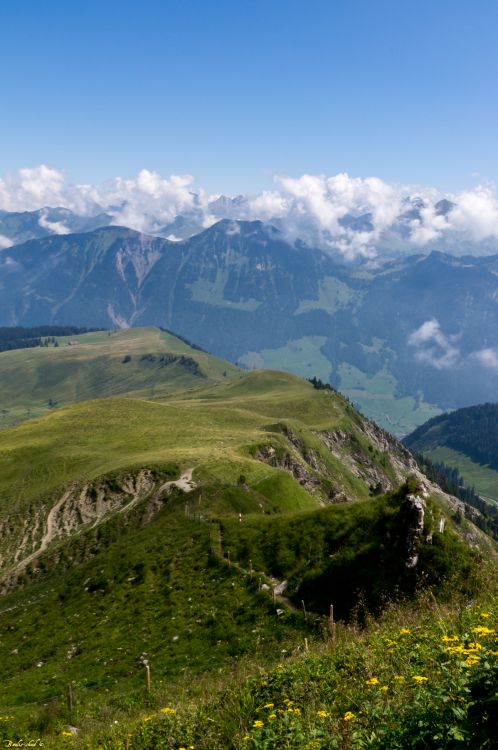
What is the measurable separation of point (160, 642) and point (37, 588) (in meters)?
33.8

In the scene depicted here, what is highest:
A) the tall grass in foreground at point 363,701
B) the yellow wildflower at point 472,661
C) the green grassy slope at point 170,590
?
the yellow wildflower at point 472,661

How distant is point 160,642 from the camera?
33594mm

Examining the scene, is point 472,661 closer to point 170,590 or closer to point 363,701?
point 363,701

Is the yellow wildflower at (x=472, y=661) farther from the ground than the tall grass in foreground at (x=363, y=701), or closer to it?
farther from the ground

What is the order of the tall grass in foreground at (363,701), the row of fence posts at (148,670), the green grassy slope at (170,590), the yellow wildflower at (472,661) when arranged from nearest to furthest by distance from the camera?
the tall grass in foreground at (363,701), the yellow wildflower at (472,661), the row of fence posts at (148,670), the green grassy slope at (170,590)

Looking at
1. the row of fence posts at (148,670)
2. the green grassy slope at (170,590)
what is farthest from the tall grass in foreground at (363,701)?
the green grassy slope at (170,590)

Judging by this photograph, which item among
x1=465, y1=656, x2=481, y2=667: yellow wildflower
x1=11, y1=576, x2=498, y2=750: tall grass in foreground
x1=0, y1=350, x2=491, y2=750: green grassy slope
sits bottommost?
x1=0, y1=350, x2=491, y2=750: green grassy slope

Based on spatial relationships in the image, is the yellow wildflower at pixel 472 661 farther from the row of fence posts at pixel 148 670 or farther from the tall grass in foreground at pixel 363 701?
the row of fence posts at pixel 148 670

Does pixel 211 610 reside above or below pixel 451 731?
below

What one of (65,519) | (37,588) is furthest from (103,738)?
(65,519)

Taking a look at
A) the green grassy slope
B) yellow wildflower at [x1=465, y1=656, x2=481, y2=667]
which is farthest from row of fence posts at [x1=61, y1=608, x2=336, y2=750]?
yellow wildflower at [x1=465, y1=656, x2=481, y2=667]

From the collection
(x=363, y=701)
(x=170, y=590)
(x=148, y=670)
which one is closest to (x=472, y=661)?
(x=363, y=701)

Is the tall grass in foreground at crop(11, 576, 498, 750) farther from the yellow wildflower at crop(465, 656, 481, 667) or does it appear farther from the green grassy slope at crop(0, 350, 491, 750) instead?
the green grassy slope at crop(0, 350, 491, 750)

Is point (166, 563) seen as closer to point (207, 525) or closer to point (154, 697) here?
point (207, 525)
